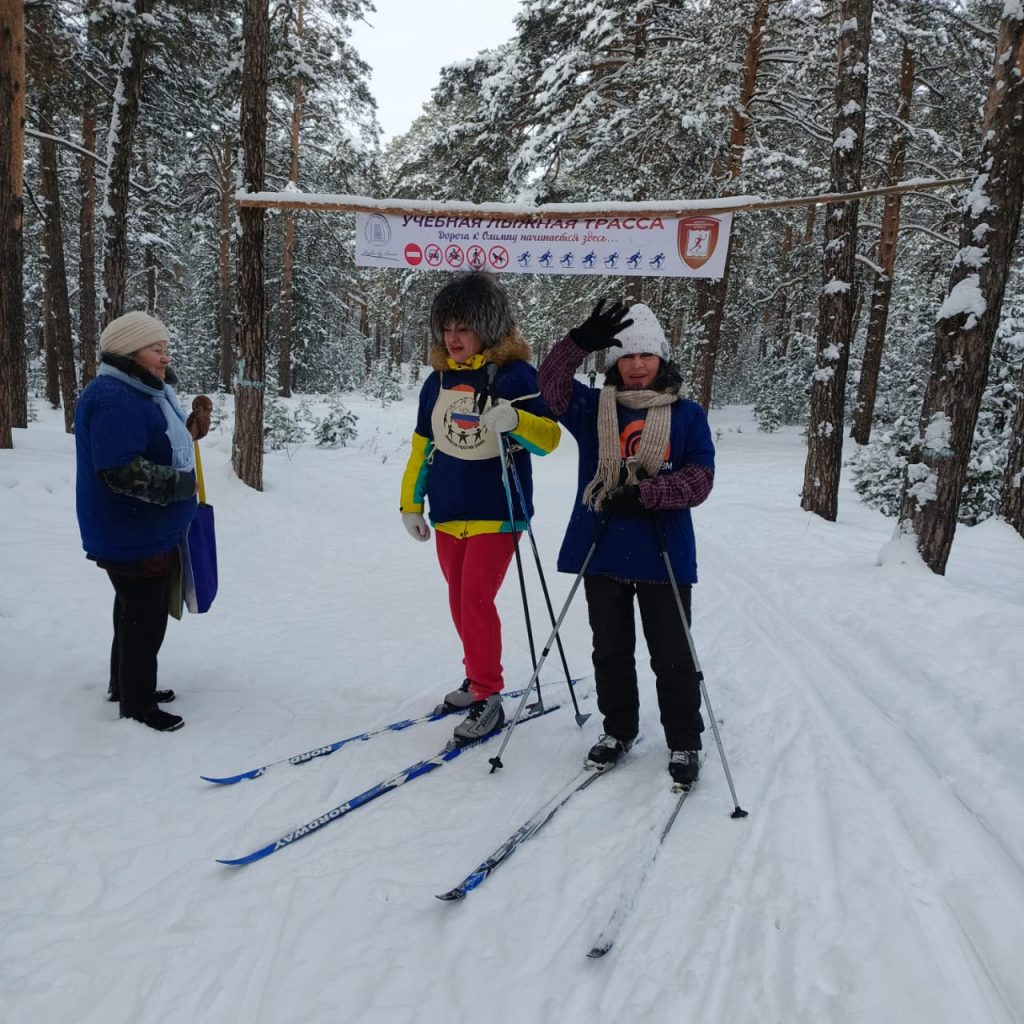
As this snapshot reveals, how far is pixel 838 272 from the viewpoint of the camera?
9.41 metres

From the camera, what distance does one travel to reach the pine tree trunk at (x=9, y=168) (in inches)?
317

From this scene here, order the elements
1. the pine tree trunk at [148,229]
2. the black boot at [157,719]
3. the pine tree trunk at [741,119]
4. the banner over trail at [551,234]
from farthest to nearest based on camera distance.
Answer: the pine tree trunk at [148,229]
the pine tree trunk at [741,119]
the banner over trail at [551,234]
the black boot at [157,719]

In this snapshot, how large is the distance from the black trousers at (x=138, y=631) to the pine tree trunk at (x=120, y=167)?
28.9ft

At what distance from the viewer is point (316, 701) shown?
4129mm

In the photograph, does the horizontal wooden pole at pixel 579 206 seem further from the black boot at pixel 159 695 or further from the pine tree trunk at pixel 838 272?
the black boot at pixel 159 695

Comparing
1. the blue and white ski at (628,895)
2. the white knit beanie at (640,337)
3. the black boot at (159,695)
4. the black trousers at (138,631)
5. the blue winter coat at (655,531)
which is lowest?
the black boot at (159,695)

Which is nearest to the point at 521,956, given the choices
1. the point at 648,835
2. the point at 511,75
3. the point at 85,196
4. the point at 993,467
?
the point at 648,835

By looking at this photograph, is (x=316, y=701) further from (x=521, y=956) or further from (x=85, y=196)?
(x=85, y=196)

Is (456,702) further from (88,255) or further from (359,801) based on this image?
(88,255)

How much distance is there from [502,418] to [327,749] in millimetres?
1862

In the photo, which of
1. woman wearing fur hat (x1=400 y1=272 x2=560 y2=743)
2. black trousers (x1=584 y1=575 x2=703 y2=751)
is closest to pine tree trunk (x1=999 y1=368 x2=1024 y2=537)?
black trousers (x1=584 y1=575 x2=703 y2=751)

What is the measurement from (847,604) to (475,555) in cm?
381

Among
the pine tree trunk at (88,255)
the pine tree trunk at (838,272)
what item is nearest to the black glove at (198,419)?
the pine tree trunk at (838,272)

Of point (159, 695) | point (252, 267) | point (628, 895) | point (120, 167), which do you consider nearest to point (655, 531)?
point (628, 895)
